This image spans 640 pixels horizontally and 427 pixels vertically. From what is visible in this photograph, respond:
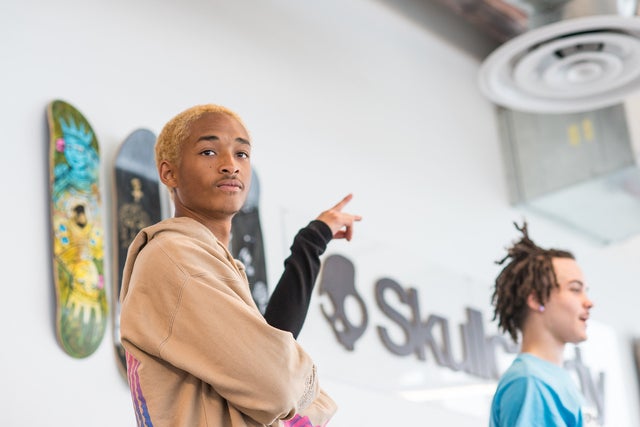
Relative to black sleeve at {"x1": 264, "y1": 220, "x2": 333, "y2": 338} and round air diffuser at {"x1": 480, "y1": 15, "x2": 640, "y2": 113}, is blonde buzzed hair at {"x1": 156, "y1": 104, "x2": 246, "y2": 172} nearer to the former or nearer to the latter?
black sleeve at {"x1": 264, "y1": 220, "x2": 333, "y2": 338}

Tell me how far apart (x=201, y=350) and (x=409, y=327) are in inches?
98.0

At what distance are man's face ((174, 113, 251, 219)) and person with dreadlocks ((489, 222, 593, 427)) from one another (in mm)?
1056

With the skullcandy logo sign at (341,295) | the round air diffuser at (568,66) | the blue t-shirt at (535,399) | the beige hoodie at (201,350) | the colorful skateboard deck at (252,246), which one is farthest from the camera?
the round air diffuser at (568,66)

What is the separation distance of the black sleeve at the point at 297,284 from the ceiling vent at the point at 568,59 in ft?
6.90

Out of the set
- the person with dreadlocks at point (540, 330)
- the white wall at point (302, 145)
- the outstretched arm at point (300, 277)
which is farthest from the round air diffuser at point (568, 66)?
the outstretched arm at point (300, 277)

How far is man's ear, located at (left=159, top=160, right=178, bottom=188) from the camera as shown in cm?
189

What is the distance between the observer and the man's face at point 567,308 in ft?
9.16

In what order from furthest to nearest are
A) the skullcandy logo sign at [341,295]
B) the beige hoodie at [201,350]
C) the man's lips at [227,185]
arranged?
the skullcandy logo sign at [341,295]
the man's lips at [227,185]
the beige hoodie at [201,350]

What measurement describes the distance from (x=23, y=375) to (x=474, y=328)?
7.48 ft

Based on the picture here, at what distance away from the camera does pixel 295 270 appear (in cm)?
199

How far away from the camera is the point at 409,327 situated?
158 inches

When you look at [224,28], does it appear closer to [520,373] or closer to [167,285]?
[520,373]

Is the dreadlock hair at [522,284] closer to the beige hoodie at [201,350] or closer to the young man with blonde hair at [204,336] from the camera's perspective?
the young man with blonde hair at [204,336]

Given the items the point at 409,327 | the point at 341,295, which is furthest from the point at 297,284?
the point at 409,327
